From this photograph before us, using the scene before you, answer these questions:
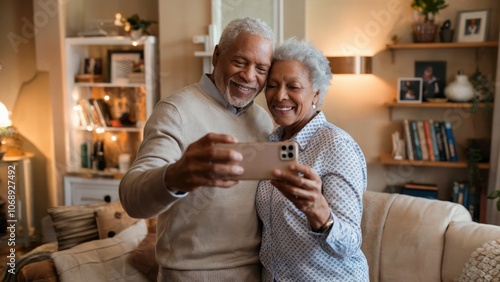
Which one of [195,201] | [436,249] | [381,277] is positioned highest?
[195,201]

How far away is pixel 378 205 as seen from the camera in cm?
234

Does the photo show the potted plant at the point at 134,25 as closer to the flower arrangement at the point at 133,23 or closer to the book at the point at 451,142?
the flower arrangement at the point at 133,23

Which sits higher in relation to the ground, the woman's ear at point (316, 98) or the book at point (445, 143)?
the woman's ear at point (316, 98)

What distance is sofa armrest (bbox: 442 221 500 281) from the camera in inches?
79.4

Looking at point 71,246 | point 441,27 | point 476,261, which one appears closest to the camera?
point 476,261

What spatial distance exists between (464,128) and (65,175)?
334cm

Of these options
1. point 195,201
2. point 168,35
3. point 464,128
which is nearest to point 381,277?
point 195,201

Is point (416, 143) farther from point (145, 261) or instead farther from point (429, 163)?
point (145, 261)

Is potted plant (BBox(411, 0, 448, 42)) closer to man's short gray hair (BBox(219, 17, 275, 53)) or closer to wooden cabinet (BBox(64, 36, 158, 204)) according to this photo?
wooden cabinet (BBox(64, 36, 158, 204))

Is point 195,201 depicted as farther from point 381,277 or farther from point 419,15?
point 419,15

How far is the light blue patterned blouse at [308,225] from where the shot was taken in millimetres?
1229

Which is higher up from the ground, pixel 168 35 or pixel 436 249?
pixel 168 35

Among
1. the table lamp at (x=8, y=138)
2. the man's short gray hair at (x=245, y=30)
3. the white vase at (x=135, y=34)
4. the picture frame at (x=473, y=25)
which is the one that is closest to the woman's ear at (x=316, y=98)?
the man's short gray hair at (x=245, y=30)

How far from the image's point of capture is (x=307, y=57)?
4.74 ft
